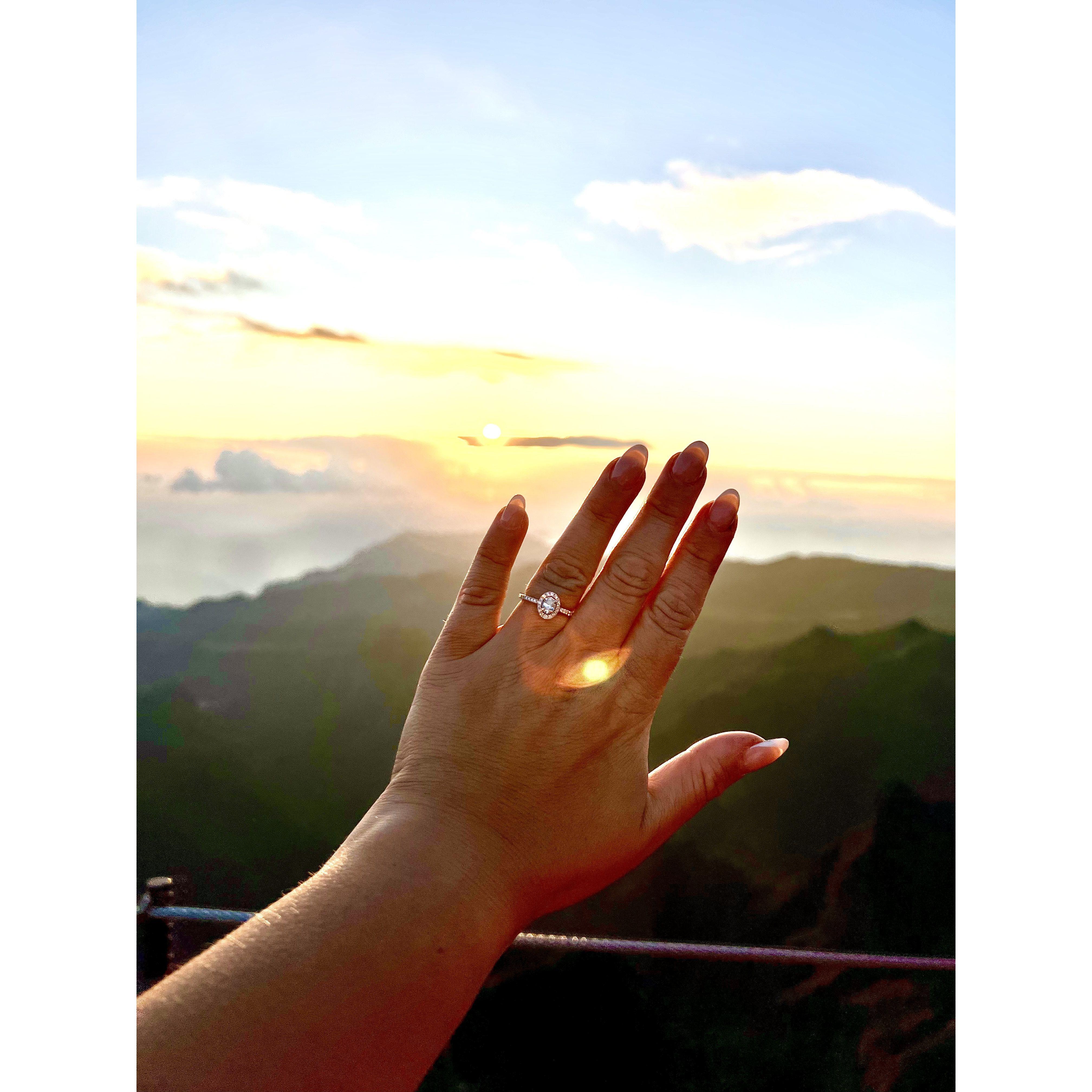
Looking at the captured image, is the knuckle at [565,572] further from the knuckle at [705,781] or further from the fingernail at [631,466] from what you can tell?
the knuckle at [705,781]

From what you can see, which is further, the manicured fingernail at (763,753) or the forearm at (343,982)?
the manicured fingernail at (763,753)

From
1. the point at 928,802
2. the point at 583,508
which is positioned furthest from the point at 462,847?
the point at 928,802

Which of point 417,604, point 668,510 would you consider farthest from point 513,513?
point 417,604

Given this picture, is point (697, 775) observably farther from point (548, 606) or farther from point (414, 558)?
point (414, 558)
